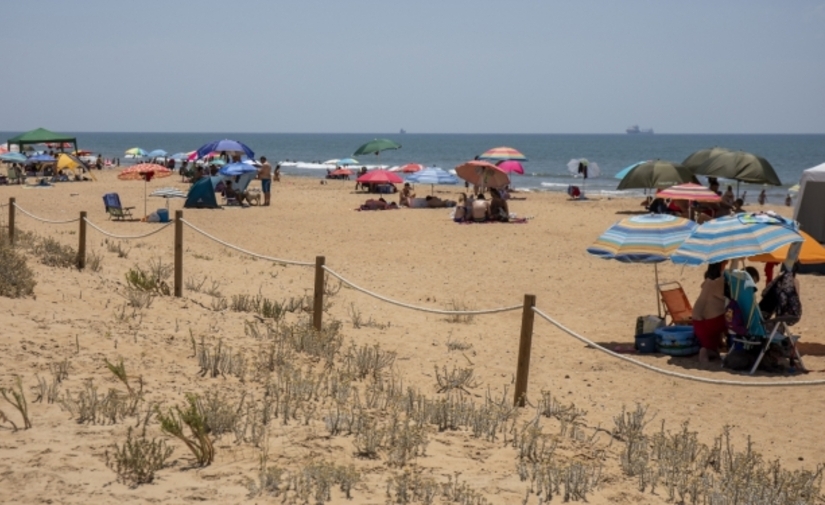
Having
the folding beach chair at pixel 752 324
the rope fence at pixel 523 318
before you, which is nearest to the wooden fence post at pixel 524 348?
the rope fence at pixel 523 318

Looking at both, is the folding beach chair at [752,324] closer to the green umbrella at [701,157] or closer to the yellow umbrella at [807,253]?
the yellow umbrella at [807,253]

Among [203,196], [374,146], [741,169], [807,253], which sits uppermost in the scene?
[741,169]

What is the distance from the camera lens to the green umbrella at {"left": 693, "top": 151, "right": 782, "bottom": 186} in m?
20.1

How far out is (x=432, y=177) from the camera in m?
26.1

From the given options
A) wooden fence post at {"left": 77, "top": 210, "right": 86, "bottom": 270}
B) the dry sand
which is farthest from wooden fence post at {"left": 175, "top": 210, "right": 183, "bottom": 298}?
wooden fence post at {"left": 77, "top": 210, "right": 86, "bottom": 270}

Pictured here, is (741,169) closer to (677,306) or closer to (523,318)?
(677,306)

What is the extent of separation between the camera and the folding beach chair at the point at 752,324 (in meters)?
8.41

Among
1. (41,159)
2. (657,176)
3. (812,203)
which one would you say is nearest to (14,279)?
(812,203)

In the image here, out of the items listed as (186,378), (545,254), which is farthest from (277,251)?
(186,378)

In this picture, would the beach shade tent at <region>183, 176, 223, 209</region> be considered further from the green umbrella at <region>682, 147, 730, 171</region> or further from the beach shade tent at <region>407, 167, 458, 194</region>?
the green umbrella at <region>682, 147, 730, 171</region>

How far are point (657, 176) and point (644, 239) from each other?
1301 cm

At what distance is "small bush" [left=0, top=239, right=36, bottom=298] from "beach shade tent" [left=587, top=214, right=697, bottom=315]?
5.65 meters

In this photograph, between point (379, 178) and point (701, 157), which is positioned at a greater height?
point (701, 157)

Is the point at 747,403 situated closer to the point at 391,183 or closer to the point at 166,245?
the point at 166,245
